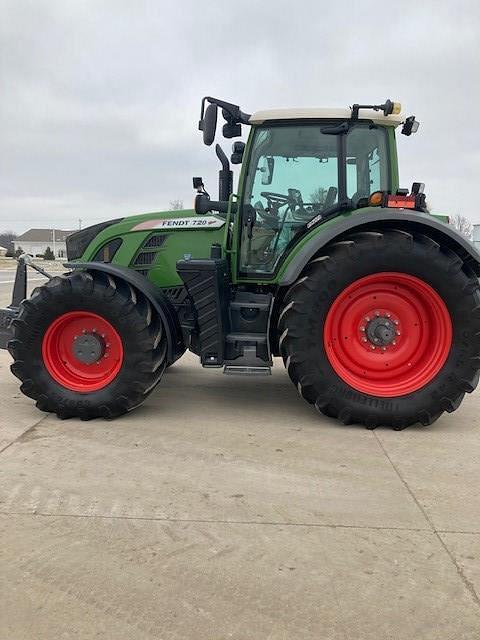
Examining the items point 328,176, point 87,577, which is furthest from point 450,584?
point 328,176

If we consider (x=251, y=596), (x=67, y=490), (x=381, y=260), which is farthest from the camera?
(x=381, y=260)

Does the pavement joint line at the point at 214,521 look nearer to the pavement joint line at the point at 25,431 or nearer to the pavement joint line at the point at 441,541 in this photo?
the pavement joint line at the point at 441,541

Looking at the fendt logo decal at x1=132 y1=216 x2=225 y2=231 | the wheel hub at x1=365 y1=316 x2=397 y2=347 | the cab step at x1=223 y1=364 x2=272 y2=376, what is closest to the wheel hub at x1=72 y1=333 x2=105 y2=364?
the cab step at x1=223 y1=364 x2=272 y2=376

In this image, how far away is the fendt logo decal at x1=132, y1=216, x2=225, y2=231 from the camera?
4809 millimetres

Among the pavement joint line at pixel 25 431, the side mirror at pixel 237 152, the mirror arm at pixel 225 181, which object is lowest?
the pavement joint line at pixel 25 431

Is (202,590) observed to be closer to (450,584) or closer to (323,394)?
(450,584)

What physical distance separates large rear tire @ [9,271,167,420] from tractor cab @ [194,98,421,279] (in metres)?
1.00

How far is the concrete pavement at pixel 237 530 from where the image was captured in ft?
6.53

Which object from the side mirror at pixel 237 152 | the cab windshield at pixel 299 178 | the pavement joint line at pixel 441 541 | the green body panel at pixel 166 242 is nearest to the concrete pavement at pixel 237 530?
the pavement joint line at pixel 441 541

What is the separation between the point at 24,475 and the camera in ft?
10.3

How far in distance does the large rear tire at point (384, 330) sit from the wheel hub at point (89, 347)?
1.48 meters

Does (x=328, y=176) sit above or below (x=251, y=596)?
above

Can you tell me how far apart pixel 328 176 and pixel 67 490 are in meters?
3.08

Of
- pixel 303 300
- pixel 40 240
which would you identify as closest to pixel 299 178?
pixel 303 300
